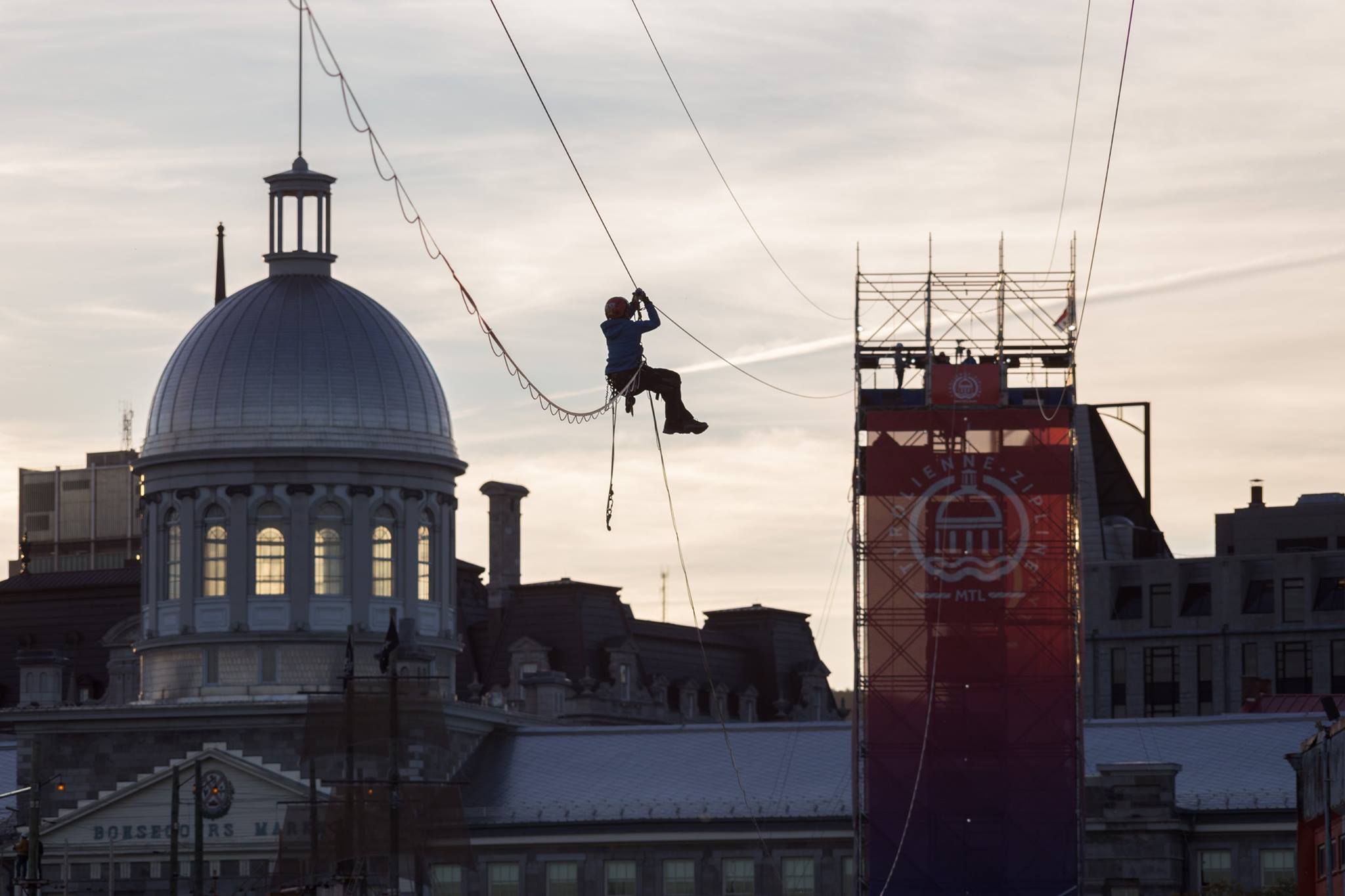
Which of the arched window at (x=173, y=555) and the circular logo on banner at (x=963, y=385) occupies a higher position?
the circular logo on banner at (x=963, y=385)

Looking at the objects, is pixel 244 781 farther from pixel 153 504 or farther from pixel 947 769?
pixel 947 769

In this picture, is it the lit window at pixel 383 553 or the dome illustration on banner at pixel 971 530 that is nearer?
the dome illustration on banner at pixel 971 530

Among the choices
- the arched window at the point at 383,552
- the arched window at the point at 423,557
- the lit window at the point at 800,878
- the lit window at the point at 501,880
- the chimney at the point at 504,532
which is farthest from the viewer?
the chimney at the point at 504,532

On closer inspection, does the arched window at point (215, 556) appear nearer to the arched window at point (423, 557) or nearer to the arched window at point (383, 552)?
the arched window at point (383, 552)

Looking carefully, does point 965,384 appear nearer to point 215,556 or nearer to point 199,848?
point 199,848

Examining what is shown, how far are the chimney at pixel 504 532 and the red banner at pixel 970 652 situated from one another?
64.5m

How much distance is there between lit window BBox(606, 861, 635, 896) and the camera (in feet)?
359

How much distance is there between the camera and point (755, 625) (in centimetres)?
16600

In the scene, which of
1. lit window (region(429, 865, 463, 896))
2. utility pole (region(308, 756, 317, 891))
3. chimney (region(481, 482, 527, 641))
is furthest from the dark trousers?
chimney (region(481, 482, 527, 641))

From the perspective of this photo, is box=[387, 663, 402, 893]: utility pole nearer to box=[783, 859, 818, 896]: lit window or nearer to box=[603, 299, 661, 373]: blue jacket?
box=[783, 859, 818, 896]: lit window

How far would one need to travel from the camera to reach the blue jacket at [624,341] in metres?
59.1

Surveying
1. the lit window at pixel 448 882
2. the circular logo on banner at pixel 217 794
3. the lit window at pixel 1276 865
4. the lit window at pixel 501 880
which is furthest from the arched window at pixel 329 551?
the lit window at pixel 1276 865

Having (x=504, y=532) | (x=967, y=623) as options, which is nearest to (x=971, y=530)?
(x=967, y=623)

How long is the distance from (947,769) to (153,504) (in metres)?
32.0
